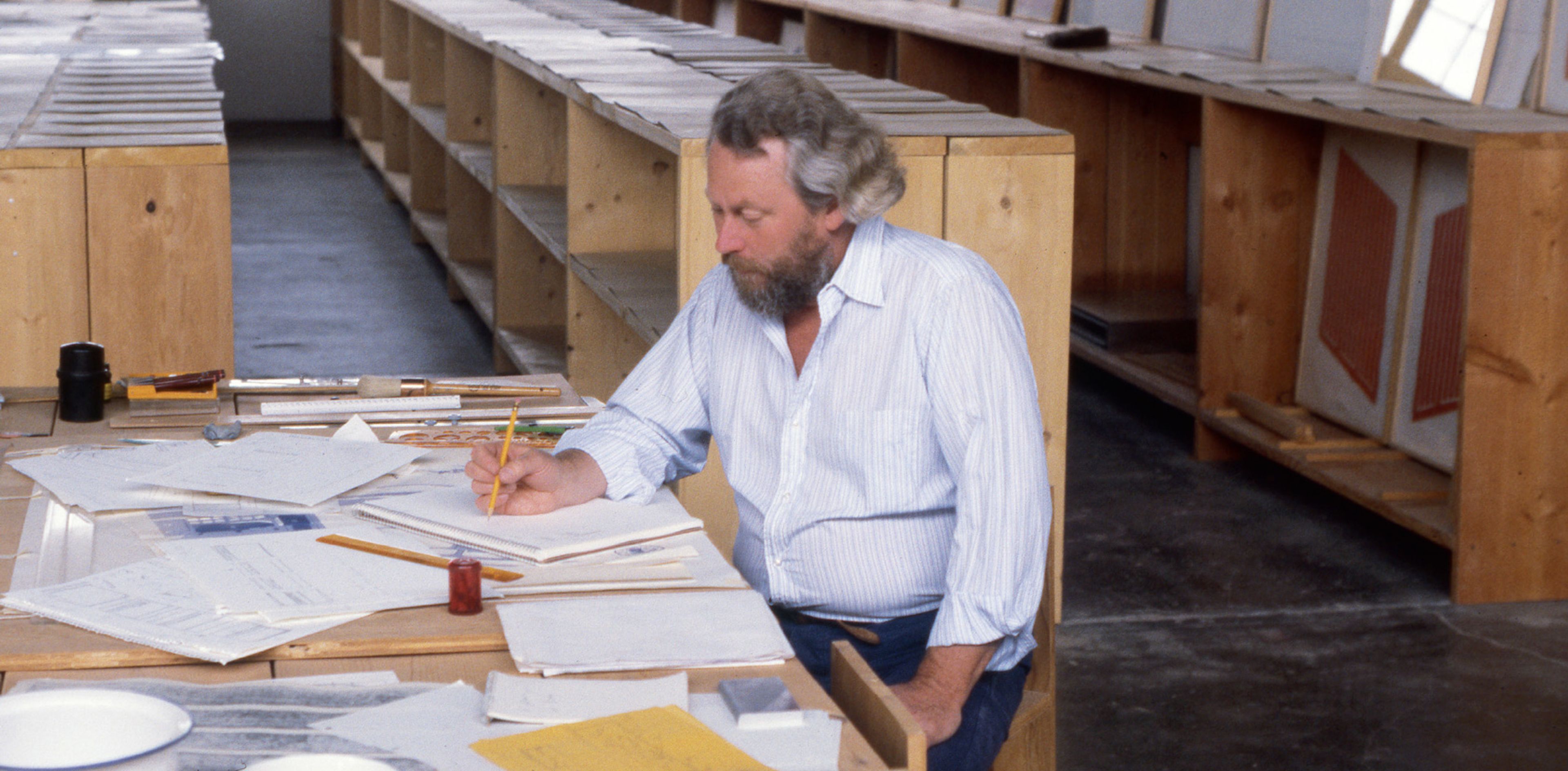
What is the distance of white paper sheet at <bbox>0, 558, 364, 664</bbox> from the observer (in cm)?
162

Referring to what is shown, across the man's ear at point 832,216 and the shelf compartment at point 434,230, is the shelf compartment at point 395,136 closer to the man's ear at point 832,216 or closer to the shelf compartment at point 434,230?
the shelf compartment at point 434,230

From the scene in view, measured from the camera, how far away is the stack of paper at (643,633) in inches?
63.5

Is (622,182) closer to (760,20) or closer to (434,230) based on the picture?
(434,230)

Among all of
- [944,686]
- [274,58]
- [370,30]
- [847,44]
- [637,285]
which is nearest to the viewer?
[944,686]

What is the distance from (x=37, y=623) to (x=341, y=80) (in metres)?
12.6

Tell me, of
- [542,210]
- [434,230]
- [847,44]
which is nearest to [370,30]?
[434,230]

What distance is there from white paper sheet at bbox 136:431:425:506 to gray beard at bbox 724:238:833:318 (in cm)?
53

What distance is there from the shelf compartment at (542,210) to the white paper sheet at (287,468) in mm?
2287

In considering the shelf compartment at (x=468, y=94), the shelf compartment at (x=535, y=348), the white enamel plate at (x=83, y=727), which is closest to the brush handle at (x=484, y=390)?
the white enamel plate at (x=83, y=727)

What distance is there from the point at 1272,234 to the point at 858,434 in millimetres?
3288

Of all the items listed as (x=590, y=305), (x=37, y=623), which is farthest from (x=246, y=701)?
(x=590, y=305)

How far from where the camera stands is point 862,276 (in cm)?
218

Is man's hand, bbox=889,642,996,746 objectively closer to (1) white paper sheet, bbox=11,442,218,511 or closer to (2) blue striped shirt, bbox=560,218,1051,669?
(2) blue striped shirt, bbox=560,218,1051,669

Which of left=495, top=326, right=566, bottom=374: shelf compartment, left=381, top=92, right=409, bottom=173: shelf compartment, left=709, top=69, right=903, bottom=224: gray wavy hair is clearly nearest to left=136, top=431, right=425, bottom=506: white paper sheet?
left=709, top=69, right=903, bottom=224: gray wavy hair
